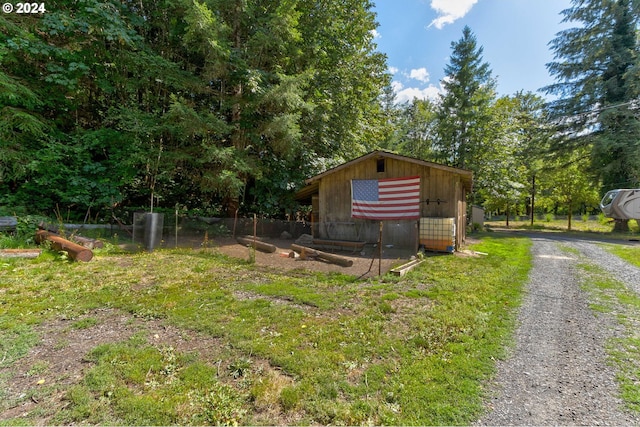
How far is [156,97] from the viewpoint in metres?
11.6

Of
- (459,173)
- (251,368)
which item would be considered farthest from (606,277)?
(251,368)

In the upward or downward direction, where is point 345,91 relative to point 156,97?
upward

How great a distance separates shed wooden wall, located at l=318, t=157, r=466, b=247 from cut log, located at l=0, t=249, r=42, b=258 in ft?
26.7

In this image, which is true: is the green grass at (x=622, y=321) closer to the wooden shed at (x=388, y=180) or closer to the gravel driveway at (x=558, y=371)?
the gravel driveway at (x=558, y=371)

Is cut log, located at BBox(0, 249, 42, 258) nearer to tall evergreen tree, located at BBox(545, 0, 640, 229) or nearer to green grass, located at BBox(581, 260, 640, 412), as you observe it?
green grass, located at BBox(581, 260, 640, 412)

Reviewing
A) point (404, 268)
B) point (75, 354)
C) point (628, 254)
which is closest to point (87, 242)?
point (75, 354)

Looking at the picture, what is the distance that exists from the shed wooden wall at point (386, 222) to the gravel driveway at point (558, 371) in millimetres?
4728

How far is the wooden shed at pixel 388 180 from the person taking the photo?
9273mm

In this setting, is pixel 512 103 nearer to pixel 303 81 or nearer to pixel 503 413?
pixel 303 81

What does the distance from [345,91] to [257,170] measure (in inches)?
→ 240

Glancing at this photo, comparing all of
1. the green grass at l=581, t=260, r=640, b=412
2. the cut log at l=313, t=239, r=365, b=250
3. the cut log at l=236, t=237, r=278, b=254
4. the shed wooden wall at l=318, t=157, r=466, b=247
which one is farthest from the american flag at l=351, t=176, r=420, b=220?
the green grass at l=581, t=260, r=640, b=412

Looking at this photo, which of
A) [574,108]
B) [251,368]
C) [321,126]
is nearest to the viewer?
[251,368]

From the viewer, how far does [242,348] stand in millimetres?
2891

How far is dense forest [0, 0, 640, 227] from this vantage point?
8.70 metres
